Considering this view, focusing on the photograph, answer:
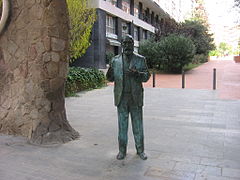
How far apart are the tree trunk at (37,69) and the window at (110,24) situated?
18.8 metres

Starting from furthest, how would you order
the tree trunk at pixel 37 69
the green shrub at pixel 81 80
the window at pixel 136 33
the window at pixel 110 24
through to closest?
1. the window at pixel 136 33
2. the window at pixel 110 24
3. the green shrub at pixel 81 80
4. the tree trunk at pixel 37 69

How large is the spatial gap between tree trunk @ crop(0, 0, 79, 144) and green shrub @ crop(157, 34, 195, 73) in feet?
56.1

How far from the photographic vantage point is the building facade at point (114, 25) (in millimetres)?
20689

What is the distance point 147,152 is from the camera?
4555 mm

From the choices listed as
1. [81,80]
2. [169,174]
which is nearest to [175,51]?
[81,80]

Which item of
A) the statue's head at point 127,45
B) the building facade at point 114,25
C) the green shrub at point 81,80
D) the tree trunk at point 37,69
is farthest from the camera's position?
the building facade at point 114,25

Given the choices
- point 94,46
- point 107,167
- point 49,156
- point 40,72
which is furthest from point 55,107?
point 94,46

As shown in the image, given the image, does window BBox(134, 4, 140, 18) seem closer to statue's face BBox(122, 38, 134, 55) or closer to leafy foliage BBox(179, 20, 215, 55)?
leafy foliage BBox(179, 20, 215, 55)

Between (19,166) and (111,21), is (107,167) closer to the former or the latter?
(19,166)

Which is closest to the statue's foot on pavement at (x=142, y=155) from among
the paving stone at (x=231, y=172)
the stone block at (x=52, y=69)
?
the paving stone at (x=231, y=172)

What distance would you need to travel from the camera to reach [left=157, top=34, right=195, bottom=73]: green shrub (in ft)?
70.1

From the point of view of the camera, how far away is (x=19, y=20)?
533cm

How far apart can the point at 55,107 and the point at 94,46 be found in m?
15.9

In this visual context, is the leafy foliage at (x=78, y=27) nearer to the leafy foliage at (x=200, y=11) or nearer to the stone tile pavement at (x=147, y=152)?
the stone tile pavement at (x=147, y=152)
